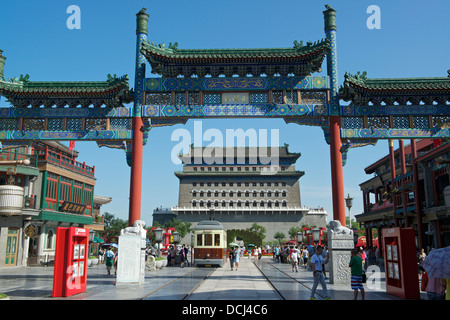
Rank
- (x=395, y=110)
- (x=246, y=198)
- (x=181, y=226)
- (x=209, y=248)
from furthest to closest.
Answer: (x=246, y=198) < (x=181, y=226) < (x=209, y=248) < (x=395, y=110)

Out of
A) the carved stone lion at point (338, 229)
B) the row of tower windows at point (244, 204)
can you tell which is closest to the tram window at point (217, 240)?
the carved stone lion at point (338, 229)

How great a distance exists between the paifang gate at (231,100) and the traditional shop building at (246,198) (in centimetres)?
5407

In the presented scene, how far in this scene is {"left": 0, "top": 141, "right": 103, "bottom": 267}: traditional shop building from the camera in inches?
981

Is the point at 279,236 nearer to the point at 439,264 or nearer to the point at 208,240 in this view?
the point at 208,240

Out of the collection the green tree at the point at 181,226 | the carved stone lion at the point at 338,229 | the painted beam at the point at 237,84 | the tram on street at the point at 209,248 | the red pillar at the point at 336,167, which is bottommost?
the tram on street at the point at 209,248

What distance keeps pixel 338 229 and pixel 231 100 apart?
23.4 ft

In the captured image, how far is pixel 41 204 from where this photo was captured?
27516mm

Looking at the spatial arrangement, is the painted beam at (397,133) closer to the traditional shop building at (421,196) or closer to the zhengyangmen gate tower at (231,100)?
the zhengyangmen gate tower at (231,100)

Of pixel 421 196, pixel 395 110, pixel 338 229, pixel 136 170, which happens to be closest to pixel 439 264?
pixel 338 229

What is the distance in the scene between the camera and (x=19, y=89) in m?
17.5

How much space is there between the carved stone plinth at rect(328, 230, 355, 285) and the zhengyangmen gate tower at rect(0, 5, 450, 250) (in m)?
2.12

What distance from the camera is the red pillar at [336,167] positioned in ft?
54.1
